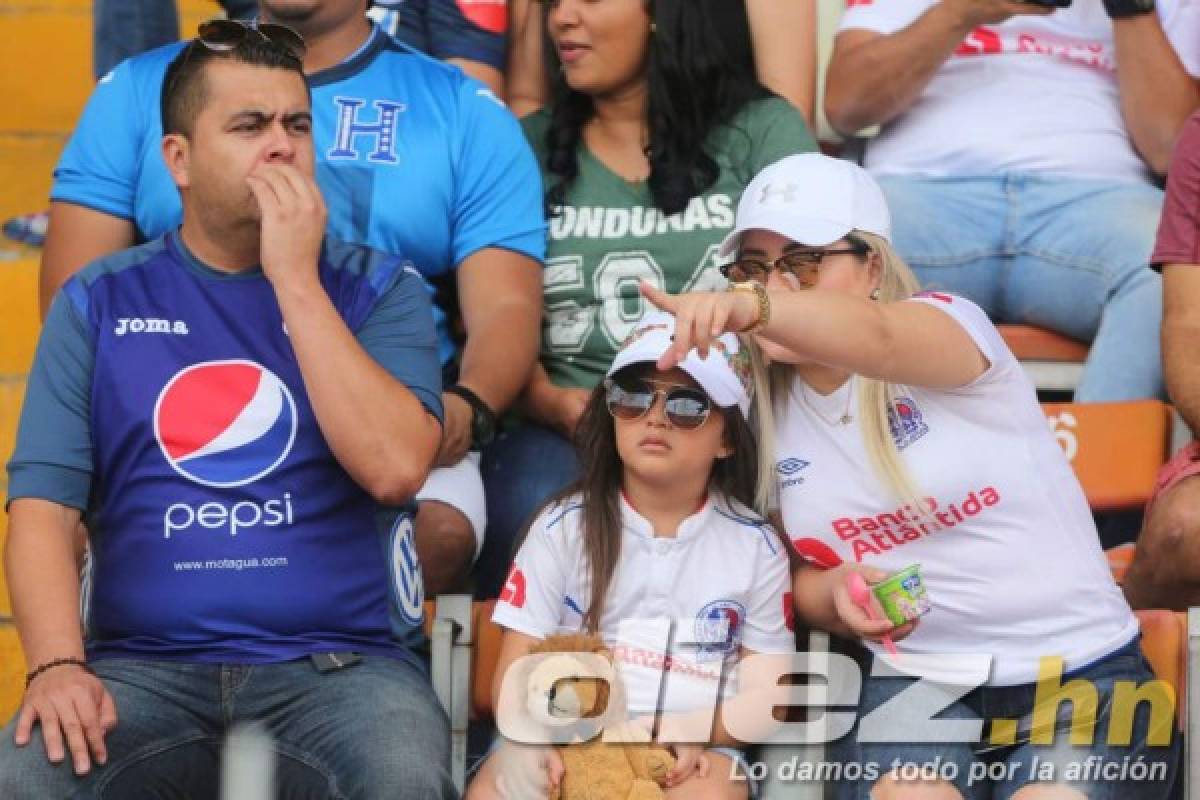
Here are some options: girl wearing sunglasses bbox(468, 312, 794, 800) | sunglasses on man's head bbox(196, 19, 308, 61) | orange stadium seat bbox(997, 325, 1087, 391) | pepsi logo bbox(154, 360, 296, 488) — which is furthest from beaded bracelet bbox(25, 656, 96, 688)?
orange stadium seat bbox(997, 325, 1087, 391)

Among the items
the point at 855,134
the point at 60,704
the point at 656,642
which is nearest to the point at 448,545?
the point at 656,642

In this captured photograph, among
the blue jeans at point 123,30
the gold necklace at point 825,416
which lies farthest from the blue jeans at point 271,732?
the blue jeans at point 123,30

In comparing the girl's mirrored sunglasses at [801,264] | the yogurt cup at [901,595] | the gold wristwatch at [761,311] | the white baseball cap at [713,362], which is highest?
the gold wristwatch at [761,311]

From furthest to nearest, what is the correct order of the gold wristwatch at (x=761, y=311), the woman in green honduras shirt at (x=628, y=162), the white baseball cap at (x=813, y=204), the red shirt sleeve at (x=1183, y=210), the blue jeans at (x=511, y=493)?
the woman in green honduras shirt at (x=628, y=162)
the blue jeans at (x=511, y=493)
the red shirt sleeve at (x=1183, y=210)
the white baseball cap at (x=813, y=204)
the gold wristwatch at (x=761, y=311)

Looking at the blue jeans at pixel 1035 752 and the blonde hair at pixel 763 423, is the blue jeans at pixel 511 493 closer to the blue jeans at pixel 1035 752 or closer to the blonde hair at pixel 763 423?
the blonde hair at pixel 763 423

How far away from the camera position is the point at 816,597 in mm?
3219

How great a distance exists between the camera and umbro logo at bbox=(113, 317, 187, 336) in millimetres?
3180

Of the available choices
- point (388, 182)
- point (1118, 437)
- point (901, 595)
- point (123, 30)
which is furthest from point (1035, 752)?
point (123, 30)

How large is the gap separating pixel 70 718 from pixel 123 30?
225 centimetres

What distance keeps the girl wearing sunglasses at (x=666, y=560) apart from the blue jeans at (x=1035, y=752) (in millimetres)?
221

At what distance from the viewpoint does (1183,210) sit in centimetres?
372

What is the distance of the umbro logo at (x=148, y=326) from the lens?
318 cm

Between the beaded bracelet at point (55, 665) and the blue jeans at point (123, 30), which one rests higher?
the blue jeans at point (123, 30)

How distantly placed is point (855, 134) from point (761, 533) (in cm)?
164
